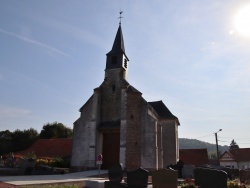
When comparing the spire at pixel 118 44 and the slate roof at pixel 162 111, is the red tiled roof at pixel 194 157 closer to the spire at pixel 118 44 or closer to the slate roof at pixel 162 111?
Answer: the slate roof at pixel 162 111

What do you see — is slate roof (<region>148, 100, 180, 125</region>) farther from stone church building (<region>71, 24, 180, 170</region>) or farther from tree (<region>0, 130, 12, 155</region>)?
tree (<region>0, 130, 12, 155</region>)

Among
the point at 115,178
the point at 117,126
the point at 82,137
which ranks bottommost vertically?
the point at 115,178

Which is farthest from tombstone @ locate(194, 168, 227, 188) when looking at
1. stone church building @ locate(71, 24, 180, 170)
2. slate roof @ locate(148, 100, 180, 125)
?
slate roof @ locate(148, 100, 180, 125)

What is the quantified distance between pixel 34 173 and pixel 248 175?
49.0ft

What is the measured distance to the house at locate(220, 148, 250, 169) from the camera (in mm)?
52625

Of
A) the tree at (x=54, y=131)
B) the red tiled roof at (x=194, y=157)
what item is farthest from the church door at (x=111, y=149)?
the tree at (x=54, y=131)

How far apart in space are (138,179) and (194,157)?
93.4 ft

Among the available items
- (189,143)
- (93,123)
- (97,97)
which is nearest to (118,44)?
(97,97)

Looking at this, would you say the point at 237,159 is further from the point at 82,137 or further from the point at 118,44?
the point at 82,137

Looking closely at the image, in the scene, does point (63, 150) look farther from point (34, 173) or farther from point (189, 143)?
point (189, 143)

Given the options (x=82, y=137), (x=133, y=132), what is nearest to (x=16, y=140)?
(x=82, y=137)

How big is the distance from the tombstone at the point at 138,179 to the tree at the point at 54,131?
154 ft

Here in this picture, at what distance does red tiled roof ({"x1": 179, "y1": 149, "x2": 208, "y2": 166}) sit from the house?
20.1 metres

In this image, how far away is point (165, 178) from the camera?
1034 centimetres
